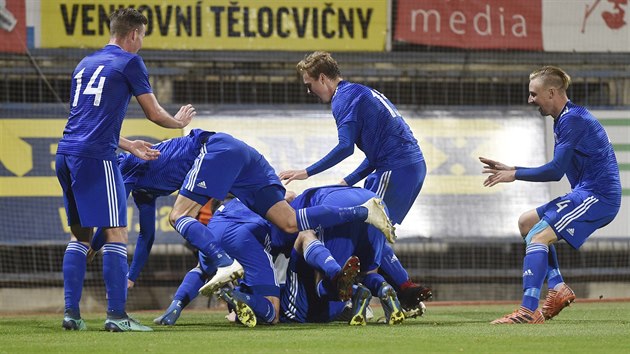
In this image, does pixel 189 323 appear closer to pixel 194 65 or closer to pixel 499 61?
pixel 194 65

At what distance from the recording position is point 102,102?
7.05 m

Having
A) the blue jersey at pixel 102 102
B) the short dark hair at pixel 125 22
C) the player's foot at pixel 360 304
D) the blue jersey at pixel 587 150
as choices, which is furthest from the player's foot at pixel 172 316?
the blue jersey at pixel 587 150

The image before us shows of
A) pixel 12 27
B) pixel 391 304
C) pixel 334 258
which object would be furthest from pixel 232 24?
pixel 391 304

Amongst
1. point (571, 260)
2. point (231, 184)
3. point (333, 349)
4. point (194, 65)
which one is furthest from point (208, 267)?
point (571, 260)

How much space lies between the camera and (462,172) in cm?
1248

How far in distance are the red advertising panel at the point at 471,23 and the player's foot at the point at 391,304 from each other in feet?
21.0

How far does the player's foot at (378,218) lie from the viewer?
25.5ft

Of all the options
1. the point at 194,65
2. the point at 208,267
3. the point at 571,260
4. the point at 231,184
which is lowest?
the point at 571,260

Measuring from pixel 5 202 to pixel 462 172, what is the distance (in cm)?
485

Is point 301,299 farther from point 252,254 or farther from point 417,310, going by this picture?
point 417,310

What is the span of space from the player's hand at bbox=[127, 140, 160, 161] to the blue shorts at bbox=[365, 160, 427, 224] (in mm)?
1865

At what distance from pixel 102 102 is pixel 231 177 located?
1032mm

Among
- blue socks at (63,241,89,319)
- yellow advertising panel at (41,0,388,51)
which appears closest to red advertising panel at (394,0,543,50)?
yellow advertising panel at (41,0,388,51)

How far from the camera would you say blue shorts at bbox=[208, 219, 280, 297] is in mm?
7758
